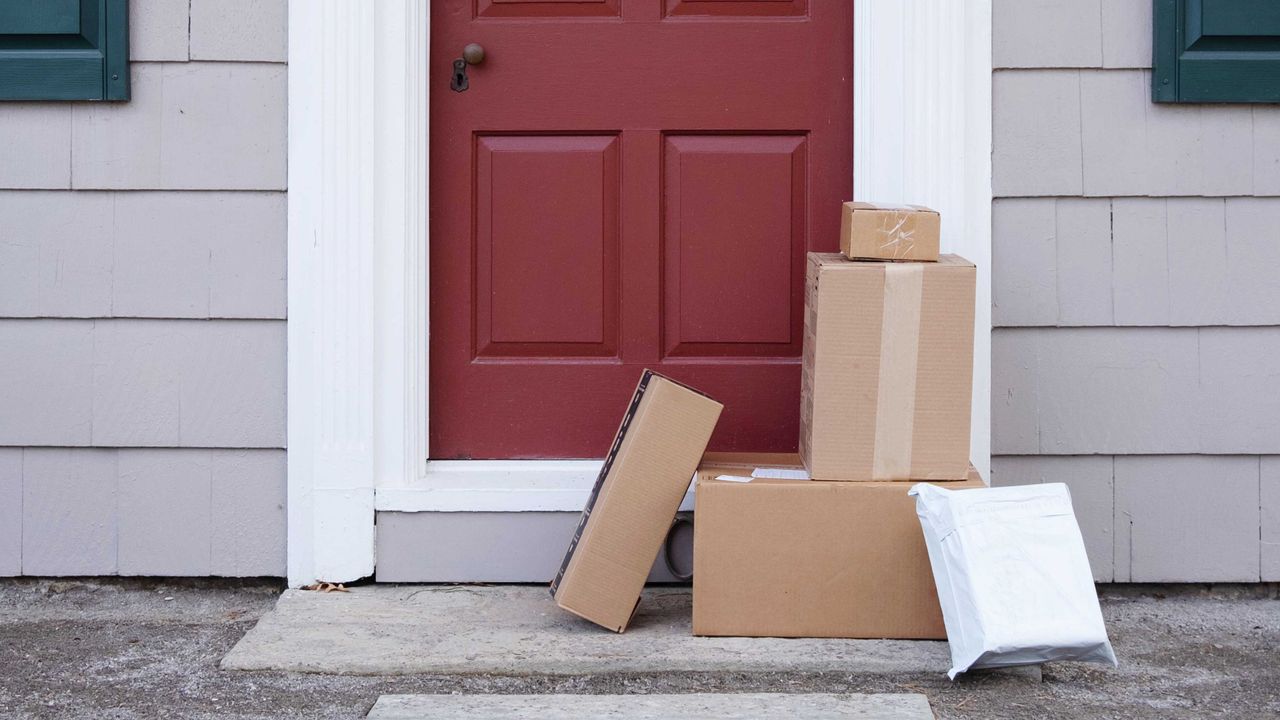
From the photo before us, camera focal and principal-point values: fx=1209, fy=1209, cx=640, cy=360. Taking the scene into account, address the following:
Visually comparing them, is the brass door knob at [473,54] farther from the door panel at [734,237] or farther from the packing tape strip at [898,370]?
the packing tape strip at [898,370]

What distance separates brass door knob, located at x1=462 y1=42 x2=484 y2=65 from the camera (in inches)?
106

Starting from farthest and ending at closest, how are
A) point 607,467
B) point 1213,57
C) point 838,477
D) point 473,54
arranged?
1. point 473,54
2. point 1213,57
3. point 607,467
4. point 838,477

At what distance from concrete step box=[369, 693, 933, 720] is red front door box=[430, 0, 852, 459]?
2.68ft

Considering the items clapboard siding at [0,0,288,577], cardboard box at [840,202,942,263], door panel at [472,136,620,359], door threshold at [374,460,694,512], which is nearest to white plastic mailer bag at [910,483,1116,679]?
cardboard box at [840,202,942,263]

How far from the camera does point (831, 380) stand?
2.28 m

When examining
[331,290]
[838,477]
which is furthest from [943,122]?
[331,290]

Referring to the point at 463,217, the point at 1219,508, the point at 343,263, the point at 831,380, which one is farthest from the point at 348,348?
the point at 1219,508

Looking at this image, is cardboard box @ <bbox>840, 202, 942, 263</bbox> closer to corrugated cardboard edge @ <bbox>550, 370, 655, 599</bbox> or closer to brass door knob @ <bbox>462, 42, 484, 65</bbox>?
corrugated cardboard edge @ <bbox>550, 370, 655, 599</bbox>

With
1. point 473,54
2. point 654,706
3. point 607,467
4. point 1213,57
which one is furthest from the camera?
point 473,54

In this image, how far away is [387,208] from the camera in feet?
8.75

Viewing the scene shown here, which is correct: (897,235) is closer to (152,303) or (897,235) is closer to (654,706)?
(654,706)

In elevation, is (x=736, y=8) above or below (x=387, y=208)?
above

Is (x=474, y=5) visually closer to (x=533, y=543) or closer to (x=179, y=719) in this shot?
(x=533, y=543)

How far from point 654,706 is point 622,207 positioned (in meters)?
1.18
